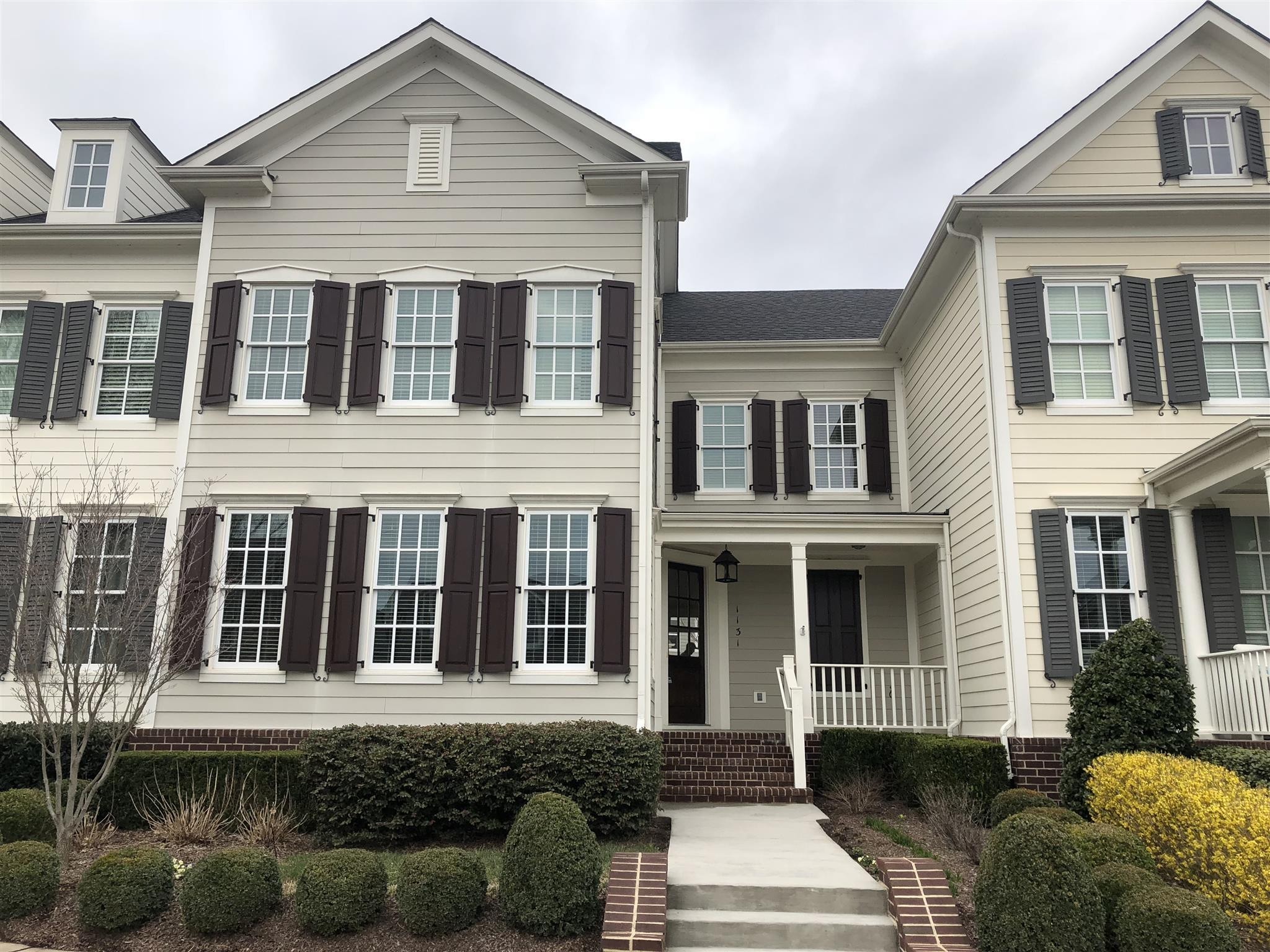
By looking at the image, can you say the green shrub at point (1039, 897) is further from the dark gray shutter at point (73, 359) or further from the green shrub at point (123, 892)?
the dark gray shutter at point (73, 359)

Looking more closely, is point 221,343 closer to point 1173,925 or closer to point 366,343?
point 366,343

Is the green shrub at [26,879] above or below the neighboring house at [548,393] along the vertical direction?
below

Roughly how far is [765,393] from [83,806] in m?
10.8

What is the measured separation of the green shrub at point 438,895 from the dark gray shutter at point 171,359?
788 centimetres

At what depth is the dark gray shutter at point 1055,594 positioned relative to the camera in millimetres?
10227

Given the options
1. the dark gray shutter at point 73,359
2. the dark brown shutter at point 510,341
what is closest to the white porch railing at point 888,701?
the dark brown shutter at point 510,341

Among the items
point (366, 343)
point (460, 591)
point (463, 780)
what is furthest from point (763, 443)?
point (463, 780)

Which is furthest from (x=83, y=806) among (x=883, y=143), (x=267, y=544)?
(x=883, y=143)

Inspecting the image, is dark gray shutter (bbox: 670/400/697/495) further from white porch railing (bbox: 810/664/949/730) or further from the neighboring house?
white porch railing (bbox: 810/664/949/730)

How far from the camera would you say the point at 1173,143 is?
38.4ft

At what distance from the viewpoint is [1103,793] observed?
803 cm

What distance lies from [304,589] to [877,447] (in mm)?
8680

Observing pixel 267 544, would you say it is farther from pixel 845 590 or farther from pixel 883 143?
pixel 883 143

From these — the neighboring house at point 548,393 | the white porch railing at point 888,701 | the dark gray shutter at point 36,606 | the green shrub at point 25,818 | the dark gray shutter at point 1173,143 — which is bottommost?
the green shrub at point 25,818
